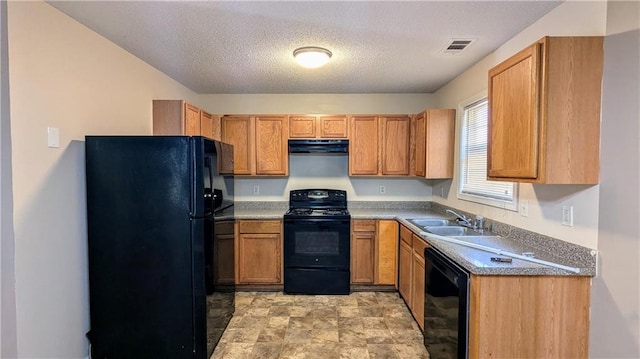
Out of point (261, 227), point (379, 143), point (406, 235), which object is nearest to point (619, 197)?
point (406, 235)

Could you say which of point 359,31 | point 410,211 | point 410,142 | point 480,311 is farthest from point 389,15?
point 410,211

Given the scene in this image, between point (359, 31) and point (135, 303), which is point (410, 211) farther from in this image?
point (135, 303)

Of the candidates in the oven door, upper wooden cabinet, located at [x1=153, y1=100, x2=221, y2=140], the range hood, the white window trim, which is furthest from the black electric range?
upper wooden cabinet, located at [x1=153, y1=100, x2=221, y2=140]

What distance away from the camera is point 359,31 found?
7.59 ft

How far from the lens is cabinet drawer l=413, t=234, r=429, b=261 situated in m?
2.72

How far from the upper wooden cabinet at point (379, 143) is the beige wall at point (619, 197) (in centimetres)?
241

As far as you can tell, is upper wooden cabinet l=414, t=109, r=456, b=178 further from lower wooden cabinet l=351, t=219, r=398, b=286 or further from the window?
lower wooden cabinet l=351, t=219, r=398, b=286

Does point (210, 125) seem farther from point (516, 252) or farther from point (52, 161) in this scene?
point (516, 252)

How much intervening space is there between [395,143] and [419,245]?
5.31 ft

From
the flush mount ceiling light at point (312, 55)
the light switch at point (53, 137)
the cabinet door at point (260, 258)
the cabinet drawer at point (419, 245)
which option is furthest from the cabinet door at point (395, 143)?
the light switch at point (53, 137)

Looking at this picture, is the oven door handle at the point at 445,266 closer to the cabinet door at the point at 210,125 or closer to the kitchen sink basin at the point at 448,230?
the kitchen sink basin at the point at 448,230

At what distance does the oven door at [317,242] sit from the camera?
145 inches

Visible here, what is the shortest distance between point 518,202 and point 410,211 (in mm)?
1794

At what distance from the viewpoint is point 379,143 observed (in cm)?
404
